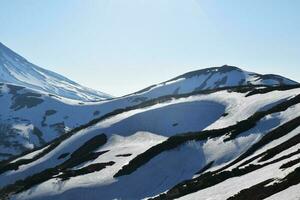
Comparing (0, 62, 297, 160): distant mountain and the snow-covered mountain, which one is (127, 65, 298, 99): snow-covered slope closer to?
(0, 62, 297, 160): distant mountain

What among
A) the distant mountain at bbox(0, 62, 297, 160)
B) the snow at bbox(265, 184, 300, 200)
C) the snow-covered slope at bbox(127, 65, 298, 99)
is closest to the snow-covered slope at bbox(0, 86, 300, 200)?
the snow at bbox(265, 184, 300, 200)

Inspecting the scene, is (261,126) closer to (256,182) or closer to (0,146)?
(256,182)

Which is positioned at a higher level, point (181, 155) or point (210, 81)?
point (210, 81)

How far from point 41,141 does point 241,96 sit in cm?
10216

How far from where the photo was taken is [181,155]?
2197 inches

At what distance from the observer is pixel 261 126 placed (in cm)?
5428

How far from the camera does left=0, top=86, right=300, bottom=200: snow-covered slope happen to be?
3356cm

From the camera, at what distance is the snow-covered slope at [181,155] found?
3356 centimetres

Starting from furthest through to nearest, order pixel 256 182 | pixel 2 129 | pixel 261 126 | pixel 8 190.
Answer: pixel 2 129 → pixel 8 190 → pixel 261 126 → pixel 256 182

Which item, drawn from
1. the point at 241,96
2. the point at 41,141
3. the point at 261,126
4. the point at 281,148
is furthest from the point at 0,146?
the point at 281,148

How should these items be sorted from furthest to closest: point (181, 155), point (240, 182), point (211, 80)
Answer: point (211, 80), point (181, 155), point (240, 182)

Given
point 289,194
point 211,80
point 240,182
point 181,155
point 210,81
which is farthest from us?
point 211,80

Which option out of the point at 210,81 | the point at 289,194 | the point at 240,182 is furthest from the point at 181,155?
the point at 210,81

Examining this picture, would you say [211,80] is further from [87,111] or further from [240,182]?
[240,182]
